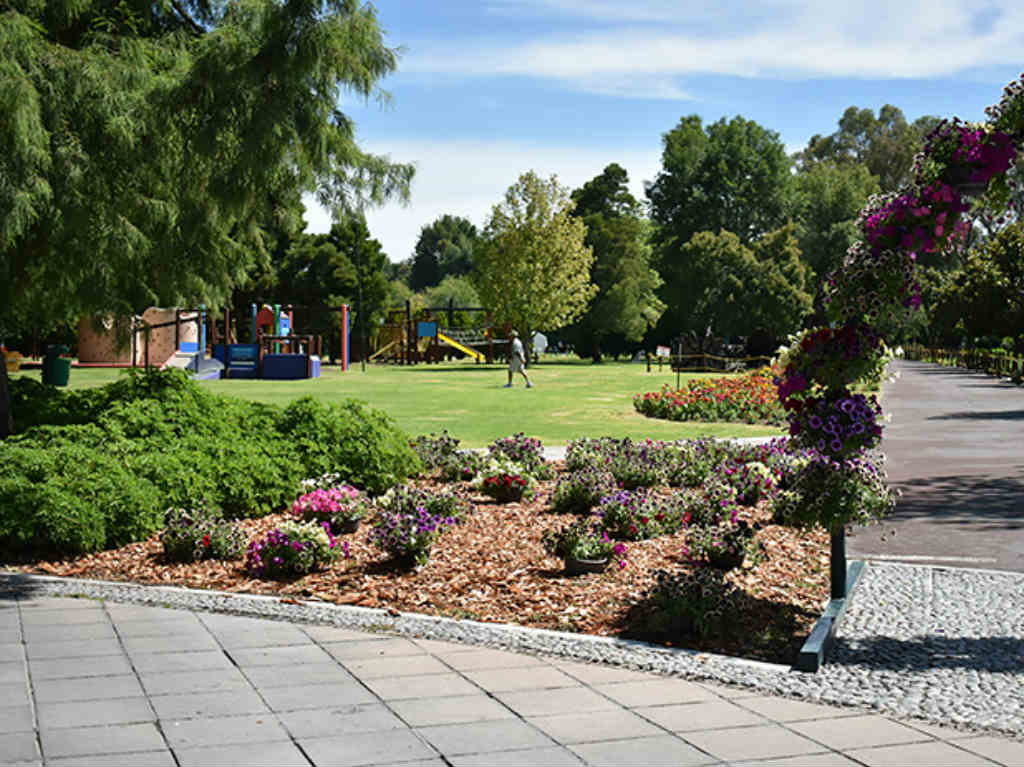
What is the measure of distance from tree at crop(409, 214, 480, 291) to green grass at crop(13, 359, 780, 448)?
108172 mm

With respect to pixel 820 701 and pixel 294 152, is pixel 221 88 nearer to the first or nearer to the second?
pixel 294 152

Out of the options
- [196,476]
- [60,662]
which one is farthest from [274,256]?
[60,662]

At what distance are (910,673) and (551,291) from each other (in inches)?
Result: 1969

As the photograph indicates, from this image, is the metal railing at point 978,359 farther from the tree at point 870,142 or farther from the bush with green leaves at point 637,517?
the bush with green leaves at point 637,517

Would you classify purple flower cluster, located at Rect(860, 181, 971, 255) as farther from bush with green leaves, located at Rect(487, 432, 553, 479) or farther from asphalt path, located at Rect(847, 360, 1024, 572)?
bush with green leaves, located at Rect(487, 432, 553, 479)

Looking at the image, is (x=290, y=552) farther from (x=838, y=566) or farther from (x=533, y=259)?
(x=533, y=259)

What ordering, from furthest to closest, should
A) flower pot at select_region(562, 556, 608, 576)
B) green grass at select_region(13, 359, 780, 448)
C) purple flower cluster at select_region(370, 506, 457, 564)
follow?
green grass at select_region(13, 359, 780, 448) → purple flower cluster at select_region(370, 506, 457, 564) → flower pot at select_region(562, 556, 608, 576)

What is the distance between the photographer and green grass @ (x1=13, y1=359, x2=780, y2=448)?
17.8 metres

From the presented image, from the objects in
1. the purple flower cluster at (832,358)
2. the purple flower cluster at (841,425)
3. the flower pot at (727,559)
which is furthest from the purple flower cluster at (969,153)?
the flower pot at (727,559)

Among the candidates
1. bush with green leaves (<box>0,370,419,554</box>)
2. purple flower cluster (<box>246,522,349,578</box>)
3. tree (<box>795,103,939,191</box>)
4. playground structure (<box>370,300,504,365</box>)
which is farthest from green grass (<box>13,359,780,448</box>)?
tree (<box>795,103,939,191</box>)

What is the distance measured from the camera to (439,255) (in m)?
150

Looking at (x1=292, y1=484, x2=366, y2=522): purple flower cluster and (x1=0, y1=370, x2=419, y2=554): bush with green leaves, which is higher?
(x1=0, y1=370, x2=419, y2=554): bush with green leaves

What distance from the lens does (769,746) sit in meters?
4.10

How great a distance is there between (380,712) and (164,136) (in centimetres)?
623
